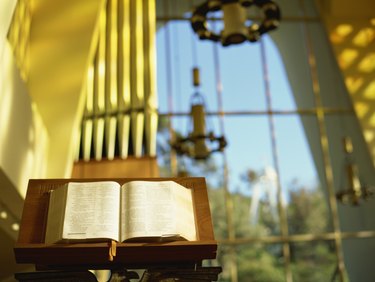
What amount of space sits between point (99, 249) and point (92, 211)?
7.4 inches

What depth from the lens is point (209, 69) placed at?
11109mm

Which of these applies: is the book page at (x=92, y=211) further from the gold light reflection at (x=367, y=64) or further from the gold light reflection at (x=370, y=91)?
the gold light reflection at (x=367, y=64)

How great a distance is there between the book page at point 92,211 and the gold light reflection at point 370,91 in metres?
8.77

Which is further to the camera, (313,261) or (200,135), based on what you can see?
(313,261)

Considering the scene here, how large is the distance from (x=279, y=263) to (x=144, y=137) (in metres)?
5.34

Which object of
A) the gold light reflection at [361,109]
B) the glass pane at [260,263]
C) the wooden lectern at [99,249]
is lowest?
the wooden lectern at [99,249]

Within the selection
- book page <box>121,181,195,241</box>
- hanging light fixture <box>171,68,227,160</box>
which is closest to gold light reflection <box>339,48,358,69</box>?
hanging light fixture <box>171,68,227,160</box>

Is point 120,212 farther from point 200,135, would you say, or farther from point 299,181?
point 299,181

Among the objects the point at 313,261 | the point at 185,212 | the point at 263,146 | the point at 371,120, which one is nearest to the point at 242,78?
the point at 263,146

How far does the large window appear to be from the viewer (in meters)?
10.1

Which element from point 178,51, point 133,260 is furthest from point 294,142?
point 133,260

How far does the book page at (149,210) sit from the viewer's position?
8.46 ft

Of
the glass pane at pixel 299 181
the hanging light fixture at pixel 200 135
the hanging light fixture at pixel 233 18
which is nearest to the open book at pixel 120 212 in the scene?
the hanging light fixture at pixel 233 18

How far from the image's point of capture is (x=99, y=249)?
8.27 feet
